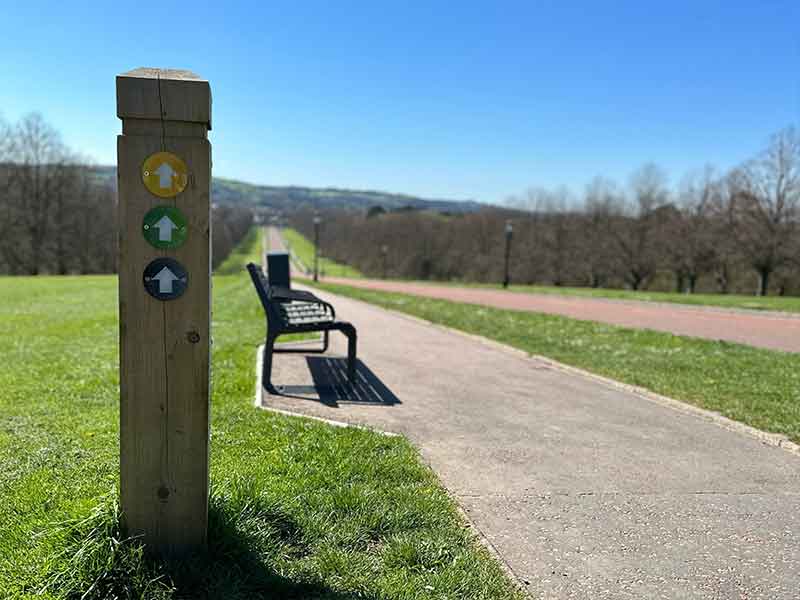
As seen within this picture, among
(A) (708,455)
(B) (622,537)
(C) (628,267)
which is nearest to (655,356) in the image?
(A) (708,455)

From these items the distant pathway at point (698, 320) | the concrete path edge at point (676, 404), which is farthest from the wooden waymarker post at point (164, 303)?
the distant pathway at point (698, 320)

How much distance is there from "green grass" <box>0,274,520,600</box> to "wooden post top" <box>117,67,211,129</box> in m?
1.56

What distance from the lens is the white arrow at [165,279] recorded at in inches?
90.2

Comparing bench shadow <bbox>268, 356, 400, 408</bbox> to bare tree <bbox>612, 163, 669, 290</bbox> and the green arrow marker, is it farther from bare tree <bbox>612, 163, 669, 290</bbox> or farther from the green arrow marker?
bare tree <bbox>612, 163, 669, 290</bbox>

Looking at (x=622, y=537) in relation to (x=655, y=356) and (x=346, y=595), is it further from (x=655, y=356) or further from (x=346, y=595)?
(x=655, y=356)

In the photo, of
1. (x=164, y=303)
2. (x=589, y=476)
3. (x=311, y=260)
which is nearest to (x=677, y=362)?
(x=589, y=476)

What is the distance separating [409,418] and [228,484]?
2.10 meters

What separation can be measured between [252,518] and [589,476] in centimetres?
210

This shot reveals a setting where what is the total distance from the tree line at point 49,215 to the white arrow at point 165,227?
46860mm

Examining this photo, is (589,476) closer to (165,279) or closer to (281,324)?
(165,279)

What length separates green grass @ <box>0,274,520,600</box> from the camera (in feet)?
7.44

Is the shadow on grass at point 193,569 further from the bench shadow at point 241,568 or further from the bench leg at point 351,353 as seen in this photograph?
the bench leg at point 351,353

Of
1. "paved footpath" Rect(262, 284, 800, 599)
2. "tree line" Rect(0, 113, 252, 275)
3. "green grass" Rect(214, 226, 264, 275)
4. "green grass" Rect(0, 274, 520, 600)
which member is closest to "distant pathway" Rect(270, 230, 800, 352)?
"paved footpath" Rect(262, 284, 800, 599)

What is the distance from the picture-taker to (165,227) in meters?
2.28
